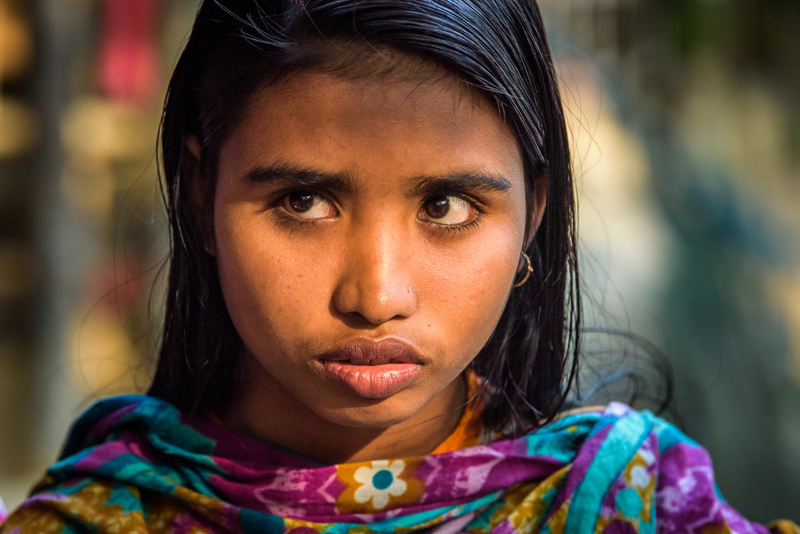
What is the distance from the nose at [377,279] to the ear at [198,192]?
231mm

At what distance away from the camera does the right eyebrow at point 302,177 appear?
0.87 m

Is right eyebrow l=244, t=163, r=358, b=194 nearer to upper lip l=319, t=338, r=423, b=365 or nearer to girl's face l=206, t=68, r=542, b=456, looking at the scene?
girl's face l=206, t=68, r=542, b=456

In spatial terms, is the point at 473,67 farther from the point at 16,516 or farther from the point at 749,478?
the point at 749,478

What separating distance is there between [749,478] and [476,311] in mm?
1797

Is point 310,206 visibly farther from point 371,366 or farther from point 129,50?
point 129,50

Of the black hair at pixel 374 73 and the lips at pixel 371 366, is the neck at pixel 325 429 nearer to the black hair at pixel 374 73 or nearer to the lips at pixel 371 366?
the black hair at pixel 374 73

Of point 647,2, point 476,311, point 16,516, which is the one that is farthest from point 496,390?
point 647,2

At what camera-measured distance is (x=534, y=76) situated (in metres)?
0.99

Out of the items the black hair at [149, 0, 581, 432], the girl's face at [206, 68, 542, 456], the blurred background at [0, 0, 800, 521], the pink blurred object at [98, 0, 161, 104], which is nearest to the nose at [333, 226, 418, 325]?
the girl's face at [206, 68, 542, 456]

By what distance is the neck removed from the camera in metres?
1.04

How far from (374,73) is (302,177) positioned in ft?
0.42

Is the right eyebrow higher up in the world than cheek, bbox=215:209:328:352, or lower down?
higher up

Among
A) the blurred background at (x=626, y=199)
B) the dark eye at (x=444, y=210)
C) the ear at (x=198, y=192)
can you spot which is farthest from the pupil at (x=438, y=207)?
the blurred background at (x=626, y=199)

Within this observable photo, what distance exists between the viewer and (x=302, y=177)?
0.88 metres
